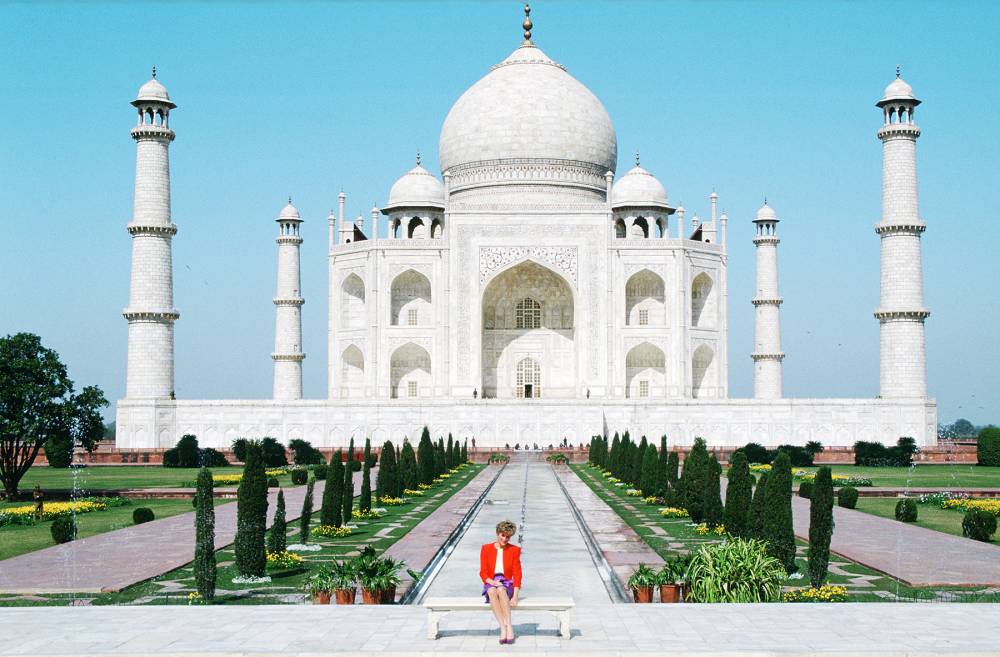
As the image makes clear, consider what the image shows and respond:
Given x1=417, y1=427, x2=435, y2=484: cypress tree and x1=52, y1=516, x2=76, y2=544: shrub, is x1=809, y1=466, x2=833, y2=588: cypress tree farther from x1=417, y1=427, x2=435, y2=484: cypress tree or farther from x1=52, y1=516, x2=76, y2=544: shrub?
x1=417, y1=427, x2=435, y2=484: cypress tree

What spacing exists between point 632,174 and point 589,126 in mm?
2012

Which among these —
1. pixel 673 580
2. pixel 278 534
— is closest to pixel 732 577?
pixel 673 580

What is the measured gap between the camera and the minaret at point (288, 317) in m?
35.0

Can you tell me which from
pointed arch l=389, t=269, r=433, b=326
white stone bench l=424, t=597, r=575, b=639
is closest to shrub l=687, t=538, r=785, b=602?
white stone bench l=424, t=597, r=575, b=639

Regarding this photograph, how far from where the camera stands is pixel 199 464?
2631cm

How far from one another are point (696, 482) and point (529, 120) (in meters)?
24.1

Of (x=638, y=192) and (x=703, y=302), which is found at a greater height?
(x=638, y=192)

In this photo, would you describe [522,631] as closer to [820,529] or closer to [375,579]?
[375,579]

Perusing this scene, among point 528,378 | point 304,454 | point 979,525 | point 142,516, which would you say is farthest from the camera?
point 528,378

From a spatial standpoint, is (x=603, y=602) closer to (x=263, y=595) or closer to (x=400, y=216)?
(x=263, y=595)

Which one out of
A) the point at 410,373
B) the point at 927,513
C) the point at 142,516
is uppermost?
the point at 410,373

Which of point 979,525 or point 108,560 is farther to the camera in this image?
point 979,525

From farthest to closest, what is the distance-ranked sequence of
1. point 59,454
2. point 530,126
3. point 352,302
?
point 530,126
point 352,302
point 59,454

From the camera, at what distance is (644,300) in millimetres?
33938
